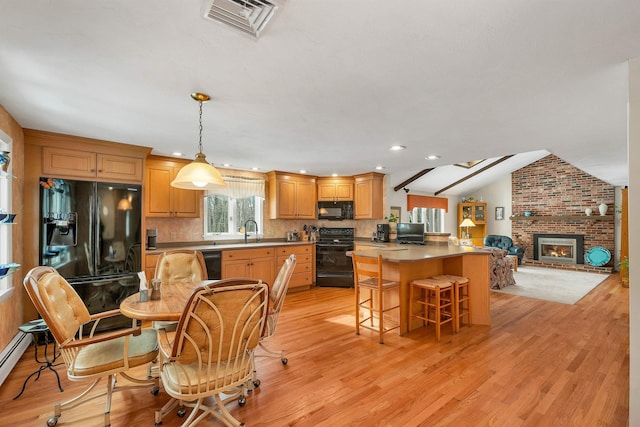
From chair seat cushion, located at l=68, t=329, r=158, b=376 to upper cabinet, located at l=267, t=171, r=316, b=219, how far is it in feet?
12.6

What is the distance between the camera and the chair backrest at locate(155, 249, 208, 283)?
3070mm

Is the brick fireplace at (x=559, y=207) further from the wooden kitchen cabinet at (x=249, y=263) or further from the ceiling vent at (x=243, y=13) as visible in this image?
the ceiling vent at (x=243, y=13)

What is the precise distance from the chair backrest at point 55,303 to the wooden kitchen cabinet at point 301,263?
134 inches

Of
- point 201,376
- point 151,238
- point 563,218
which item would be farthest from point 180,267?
point 563,218

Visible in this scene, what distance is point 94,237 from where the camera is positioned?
347cm

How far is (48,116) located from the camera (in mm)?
2814

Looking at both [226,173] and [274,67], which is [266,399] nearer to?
[274,67]

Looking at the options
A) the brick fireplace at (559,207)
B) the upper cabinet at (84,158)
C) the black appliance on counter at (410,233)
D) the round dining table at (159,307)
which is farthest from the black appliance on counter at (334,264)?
the brick fireplace at (559,207)

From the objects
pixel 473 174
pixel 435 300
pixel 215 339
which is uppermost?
pixel 473 174

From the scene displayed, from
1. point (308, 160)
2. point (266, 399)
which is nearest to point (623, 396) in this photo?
point (266, 399)

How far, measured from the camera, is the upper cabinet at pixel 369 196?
612 cm

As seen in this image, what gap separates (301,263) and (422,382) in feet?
11.4

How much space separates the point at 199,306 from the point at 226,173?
13.9 ft

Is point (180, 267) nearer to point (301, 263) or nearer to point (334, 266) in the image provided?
point (301, 263)
